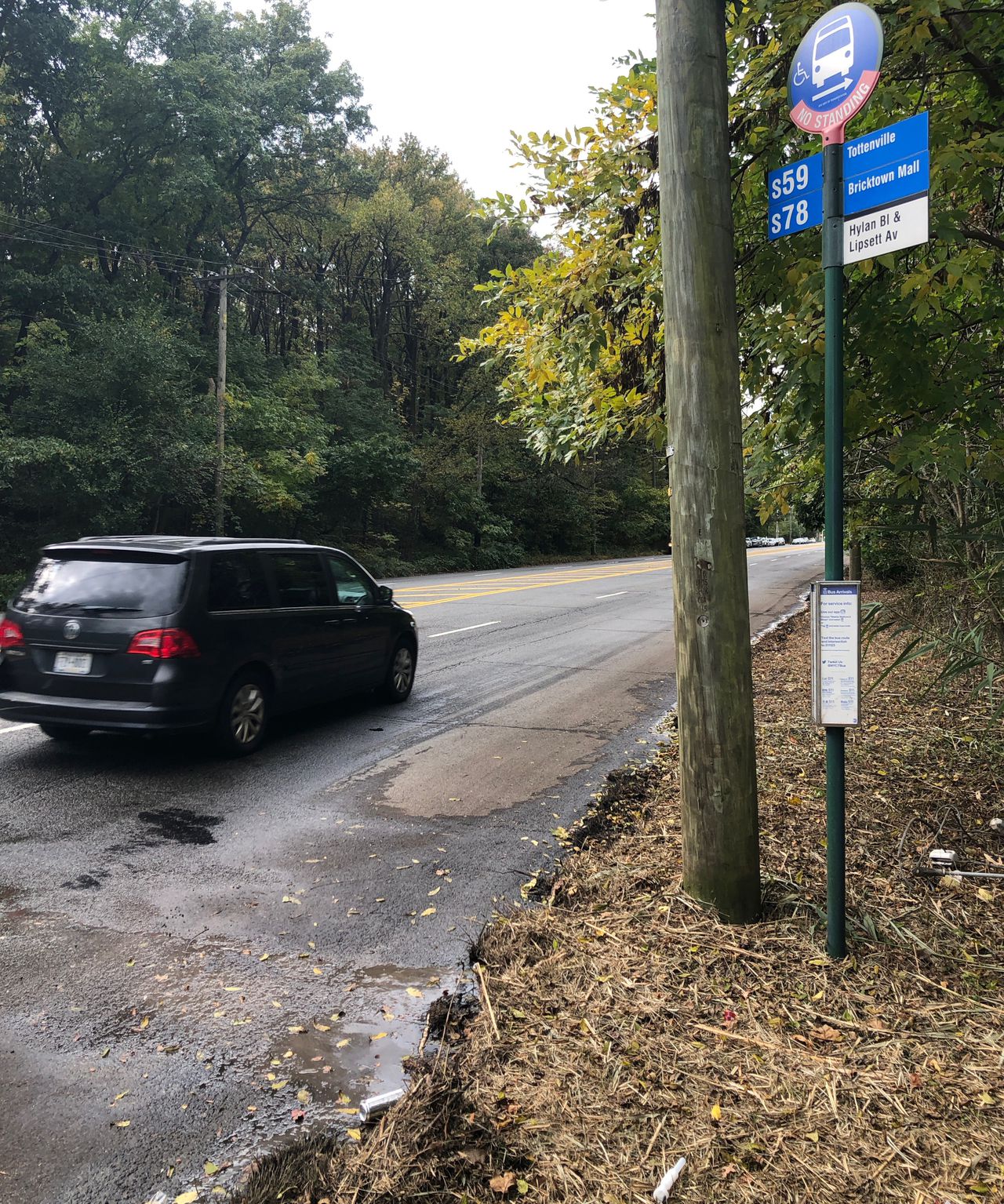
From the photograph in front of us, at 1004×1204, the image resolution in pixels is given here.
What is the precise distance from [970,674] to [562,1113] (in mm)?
6882

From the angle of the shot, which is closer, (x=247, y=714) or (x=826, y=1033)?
(x=826, y=1033)

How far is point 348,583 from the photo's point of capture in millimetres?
8555

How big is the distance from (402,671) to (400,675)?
6 cm

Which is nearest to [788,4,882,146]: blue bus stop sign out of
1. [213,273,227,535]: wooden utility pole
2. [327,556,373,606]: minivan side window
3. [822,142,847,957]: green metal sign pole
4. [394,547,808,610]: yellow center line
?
[822,142,847,957]: green metal sign pole

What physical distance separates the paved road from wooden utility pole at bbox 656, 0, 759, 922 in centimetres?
140

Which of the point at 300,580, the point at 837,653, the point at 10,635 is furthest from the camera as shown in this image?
the point at 300,580

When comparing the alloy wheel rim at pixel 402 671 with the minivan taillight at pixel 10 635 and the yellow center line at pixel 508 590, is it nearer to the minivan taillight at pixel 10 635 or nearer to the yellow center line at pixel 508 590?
the minivan taillight at pixel 10 635

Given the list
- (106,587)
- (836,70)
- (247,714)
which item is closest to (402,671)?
(247,714)

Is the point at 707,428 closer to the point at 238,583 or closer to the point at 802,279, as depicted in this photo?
the point at 802,279

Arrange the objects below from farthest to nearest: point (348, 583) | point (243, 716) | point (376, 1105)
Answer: point (348, 583) < point (243, 716) < point (376, 1105)

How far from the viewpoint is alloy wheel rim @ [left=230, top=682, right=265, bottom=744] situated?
6.91 meters

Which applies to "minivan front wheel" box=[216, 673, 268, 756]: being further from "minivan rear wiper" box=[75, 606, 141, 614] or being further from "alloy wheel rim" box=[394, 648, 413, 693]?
"alloy wheel rim" box=[394, 648, 413, 693]

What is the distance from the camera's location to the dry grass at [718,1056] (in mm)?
2410

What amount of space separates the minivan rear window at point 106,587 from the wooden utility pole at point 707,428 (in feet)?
13.9
